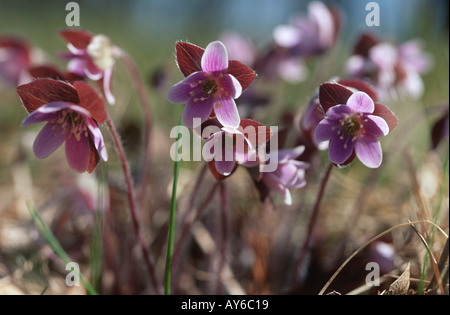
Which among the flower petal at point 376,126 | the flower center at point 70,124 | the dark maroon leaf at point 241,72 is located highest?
the dark maroon leaf at point 241,72

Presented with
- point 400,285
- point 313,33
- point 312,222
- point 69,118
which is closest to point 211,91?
point 69,118

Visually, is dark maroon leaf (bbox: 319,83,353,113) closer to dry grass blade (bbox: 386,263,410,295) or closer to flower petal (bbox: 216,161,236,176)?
flower petal (bbox: 216,161,236,176)

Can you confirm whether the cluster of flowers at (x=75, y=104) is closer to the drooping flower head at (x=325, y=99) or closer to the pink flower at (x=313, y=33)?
the drooping flower head at (x=325, y=99)

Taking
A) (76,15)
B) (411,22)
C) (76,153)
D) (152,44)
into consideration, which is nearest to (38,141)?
(76,153)

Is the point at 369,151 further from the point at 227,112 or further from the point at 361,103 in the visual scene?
the point at 227,112

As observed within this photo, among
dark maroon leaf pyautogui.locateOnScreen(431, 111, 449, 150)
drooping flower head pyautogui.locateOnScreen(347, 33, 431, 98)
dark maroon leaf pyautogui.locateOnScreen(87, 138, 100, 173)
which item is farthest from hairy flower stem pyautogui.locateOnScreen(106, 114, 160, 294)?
dark maroon leaf pyautogui.locateOnScreen(431, 111, 449, 150)

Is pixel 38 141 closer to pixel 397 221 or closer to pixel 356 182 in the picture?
pixel 397 221

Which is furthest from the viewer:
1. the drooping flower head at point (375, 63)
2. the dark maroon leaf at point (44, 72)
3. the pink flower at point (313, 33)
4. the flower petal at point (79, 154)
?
the pink flower at point (313, 33)

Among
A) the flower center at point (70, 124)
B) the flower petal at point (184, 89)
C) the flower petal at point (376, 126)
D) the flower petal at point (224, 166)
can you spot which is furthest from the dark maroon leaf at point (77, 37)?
the flower petal at point (376, 126)
